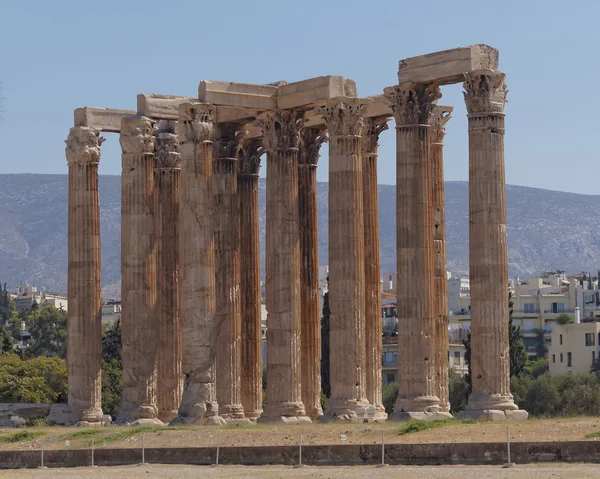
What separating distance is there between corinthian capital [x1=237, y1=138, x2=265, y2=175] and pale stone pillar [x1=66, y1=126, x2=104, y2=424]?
6.82 metres

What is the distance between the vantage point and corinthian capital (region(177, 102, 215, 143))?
8888cm

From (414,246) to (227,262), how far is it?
1141 cm

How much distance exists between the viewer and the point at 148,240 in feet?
308

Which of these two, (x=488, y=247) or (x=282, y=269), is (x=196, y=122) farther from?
(x=488, y=247)

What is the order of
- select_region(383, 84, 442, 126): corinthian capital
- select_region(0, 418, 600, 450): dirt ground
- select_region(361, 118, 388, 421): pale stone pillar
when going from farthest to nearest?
select_region(361, 118, 388, 421): pale stone pillar → select_region(383, 84, 442, 126): corinthian capital → select_region(0, 418, 600, 450): dirt ground

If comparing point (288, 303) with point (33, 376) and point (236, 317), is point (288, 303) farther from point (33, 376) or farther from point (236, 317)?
point (33, 376)

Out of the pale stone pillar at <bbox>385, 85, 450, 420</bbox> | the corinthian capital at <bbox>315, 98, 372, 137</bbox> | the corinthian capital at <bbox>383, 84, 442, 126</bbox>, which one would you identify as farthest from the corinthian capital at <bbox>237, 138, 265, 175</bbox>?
the corinthian capital at <bbox>383, 84, 442, 126</bbox>

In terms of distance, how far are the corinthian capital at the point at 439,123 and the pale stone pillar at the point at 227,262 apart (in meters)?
9.46

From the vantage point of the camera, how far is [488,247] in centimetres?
8162

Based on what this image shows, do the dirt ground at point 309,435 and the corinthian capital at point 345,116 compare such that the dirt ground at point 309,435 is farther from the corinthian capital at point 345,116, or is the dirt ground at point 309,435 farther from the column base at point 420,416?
the corinthian capital at point 345,116

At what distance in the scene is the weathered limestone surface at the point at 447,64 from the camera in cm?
8231

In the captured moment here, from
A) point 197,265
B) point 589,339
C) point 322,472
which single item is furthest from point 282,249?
point 589,339

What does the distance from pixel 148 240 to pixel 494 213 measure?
19253mm

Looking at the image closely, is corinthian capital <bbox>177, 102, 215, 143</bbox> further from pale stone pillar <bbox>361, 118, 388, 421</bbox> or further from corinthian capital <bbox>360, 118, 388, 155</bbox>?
pale stone pillar <bbox>361, 118, 388, 421</bbox>
